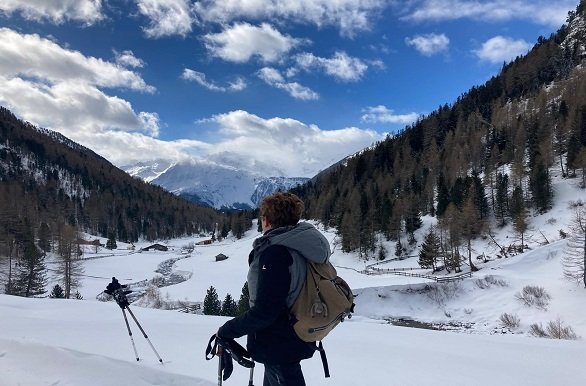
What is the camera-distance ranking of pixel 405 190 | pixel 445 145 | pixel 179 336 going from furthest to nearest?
1. pixel 445 145
2. pixel 405 190
3. pixel 179 336

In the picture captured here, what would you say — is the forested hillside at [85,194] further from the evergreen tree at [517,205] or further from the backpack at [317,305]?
the backpack at [317,305]

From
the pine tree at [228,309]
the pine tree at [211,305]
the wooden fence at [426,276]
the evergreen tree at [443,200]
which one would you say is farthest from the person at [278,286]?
the evergreen tree at [443,200]

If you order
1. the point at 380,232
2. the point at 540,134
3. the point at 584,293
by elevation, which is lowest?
the point at 584,293

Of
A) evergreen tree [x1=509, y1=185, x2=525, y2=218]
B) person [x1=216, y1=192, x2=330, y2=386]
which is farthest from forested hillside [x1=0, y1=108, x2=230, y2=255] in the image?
person [x1=216, y1=192, x2=330, y2=386]

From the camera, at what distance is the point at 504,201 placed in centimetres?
5944

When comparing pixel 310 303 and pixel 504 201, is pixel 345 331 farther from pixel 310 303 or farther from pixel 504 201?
pixel 504 201

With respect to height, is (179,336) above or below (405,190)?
below

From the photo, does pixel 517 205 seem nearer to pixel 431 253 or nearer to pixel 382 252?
pixel 431 253

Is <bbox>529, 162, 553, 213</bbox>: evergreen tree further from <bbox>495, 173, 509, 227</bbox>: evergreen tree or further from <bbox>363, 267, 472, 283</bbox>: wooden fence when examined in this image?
<bbox>363, 267, 472, 283</bbox>: wooden fence

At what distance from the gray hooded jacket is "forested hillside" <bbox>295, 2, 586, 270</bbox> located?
44697 millimetres

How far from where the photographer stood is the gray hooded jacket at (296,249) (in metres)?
3.04

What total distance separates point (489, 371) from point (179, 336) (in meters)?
6.37

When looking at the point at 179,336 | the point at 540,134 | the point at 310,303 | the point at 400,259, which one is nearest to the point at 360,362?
the point at 179,336

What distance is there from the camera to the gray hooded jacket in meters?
3.04
